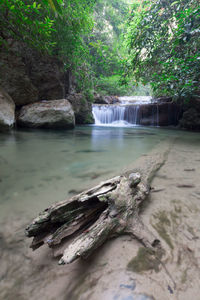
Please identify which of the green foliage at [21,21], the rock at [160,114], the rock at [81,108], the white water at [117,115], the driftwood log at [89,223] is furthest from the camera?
the white water at [117,115]

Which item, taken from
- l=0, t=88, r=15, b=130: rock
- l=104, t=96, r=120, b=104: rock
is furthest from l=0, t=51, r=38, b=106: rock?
l=104, t=96, r=120, b=104: rock

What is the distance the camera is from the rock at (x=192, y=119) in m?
8.29

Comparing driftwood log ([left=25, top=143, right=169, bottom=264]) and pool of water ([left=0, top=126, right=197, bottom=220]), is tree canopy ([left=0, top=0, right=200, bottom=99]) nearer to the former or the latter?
pool of water ([left=0, top=126, right=197, bottom=220])

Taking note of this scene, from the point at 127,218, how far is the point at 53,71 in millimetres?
8174

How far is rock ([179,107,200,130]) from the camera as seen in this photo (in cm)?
829

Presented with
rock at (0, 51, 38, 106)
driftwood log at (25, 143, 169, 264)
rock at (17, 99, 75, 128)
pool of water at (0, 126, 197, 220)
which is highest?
rock at (0, 51, 38, 106)

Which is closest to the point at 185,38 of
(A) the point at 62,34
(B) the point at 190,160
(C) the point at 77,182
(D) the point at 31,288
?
(B) the point at 190,160

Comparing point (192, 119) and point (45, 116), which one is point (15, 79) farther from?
point (192, 119)

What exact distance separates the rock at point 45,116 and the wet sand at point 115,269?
19.3 feet

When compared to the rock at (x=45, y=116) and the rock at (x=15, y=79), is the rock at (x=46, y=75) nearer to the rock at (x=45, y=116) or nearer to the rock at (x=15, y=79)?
the rock at (x=15, y=79)

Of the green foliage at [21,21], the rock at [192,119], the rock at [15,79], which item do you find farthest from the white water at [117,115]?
the green foliage at [21,21]

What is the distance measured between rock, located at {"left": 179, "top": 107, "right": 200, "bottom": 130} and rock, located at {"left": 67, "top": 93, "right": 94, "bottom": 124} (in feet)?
19.1

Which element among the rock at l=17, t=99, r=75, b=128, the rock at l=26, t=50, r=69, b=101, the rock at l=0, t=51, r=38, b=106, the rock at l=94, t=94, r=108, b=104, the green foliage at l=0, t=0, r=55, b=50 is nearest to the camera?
the green foliage at l=0, t=0, r=55, b=50

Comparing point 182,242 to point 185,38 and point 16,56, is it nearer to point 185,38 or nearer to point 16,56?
point 185,38
